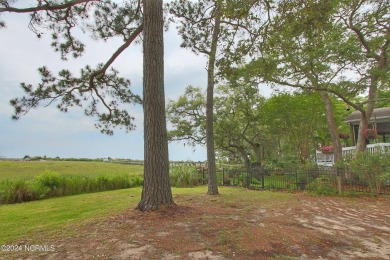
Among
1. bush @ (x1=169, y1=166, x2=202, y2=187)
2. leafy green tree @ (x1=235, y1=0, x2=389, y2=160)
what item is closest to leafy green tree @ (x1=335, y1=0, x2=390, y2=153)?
leafy green tree @ (x1=235, y1=0, x2=389, y2=160)

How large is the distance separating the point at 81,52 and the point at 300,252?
28.6ft

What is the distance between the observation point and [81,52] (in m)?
8.93

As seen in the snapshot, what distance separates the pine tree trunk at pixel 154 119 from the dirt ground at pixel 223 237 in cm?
43

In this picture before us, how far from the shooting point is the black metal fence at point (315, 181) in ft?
33.6

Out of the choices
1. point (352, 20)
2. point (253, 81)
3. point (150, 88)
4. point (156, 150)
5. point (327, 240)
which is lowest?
point (327, 240)

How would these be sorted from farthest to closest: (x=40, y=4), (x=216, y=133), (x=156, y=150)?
(x=216, y=133) < (x=40, y=4) < (x=156, y=150)

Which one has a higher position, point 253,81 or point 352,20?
point 352,20

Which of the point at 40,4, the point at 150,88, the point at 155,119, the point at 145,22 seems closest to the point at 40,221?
the point at 155,119

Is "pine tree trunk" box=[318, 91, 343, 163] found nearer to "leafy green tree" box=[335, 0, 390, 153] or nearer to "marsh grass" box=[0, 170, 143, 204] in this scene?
"leafy green tree" box=[335, 0, 390, 153]

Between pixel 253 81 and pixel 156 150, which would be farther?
pixel 253 81

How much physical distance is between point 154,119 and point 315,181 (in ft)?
28.2

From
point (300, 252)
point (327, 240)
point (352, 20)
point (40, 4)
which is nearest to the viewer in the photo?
point (300, 252)

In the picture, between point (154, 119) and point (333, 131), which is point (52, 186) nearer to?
point (154, 119)

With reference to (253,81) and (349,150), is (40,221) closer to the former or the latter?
(253,81)
